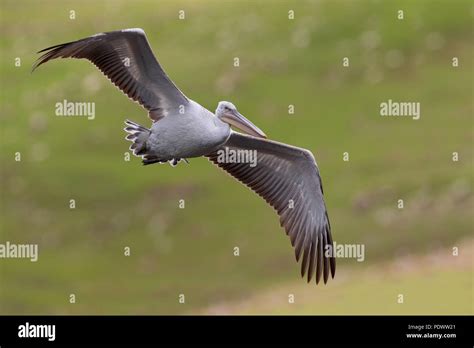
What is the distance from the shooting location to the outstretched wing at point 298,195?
17.3 m

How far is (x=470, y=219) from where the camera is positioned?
35188mm

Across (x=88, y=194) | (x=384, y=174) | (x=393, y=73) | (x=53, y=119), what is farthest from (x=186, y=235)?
(x=393, y=73)

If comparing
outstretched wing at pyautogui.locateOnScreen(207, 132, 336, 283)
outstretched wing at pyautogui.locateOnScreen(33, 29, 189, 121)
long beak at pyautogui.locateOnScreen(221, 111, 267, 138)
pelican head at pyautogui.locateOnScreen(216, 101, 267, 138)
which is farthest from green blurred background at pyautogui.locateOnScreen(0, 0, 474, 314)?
outstretched wing at pyautogui.locateOnScreen(33, 29, 189, 121)

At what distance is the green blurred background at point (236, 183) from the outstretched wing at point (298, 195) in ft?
34.8

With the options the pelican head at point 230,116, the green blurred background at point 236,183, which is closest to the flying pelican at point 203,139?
the pelican head at point 230,116

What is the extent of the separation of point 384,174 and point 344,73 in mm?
7757

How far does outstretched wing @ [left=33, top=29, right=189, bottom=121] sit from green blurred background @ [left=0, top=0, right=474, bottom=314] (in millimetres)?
13289

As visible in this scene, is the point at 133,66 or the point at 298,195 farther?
the point at 298,195

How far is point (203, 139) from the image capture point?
15.5 metres

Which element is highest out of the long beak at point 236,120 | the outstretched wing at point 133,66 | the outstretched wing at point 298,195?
the outstretched wing at point 133,66

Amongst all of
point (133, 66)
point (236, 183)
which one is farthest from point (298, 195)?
point (236, 183)

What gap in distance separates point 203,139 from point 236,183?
21635 mm

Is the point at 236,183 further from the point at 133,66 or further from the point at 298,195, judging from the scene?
the point at 133,66

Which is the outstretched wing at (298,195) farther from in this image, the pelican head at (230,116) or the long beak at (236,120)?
the pelican head at (230,116)
